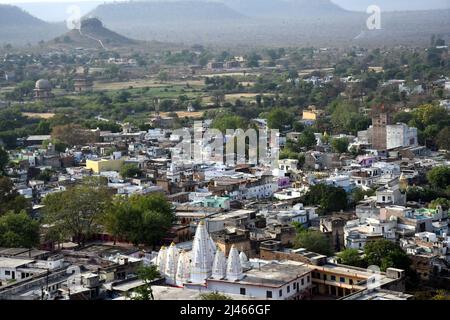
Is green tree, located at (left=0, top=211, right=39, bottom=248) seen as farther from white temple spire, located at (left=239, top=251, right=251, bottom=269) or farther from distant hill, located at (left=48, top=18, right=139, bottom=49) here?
distant hill, located at (left=48, top=18, right=139, bottom=49)

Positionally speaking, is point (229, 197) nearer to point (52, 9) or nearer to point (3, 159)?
point (3, 159)

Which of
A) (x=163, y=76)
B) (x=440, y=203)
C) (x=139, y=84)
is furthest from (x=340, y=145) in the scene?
(x=163, y=76)

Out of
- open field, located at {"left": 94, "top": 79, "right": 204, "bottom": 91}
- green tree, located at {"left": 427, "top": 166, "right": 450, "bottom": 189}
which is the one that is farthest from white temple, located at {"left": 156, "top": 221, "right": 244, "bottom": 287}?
open field, located at {"left": 94, "top": 79, "right": 204, "bottom": 91}

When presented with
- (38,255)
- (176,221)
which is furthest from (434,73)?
(38,255)

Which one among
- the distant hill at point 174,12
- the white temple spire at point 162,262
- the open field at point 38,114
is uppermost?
the distant hill at point 174,12

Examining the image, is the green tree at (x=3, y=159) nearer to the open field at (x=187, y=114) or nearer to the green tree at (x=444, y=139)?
the green tree at (x=444, y=139)

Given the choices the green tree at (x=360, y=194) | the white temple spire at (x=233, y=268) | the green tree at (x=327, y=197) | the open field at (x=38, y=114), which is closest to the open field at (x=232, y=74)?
the open field at (x=38, y=114)
